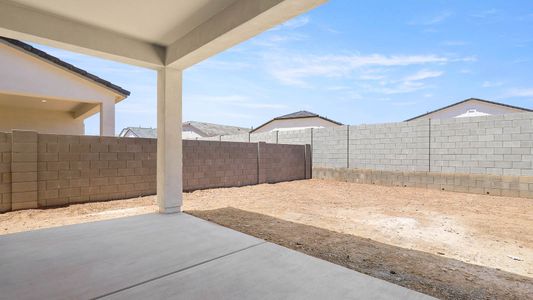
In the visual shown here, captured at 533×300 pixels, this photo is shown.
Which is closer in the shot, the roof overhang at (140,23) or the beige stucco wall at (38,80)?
the roof overhang at (140,23)

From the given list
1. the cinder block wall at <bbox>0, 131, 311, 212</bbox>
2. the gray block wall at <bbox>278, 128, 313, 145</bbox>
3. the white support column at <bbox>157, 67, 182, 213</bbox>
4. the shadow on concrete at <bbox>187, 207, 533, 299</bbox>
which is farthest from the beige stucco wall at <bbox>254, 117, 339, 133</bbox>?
the shadow on concrete at <bbox>187, 207, 533, 299</bbox>

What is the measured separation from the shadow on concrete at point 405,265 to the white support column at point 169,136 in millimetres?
1212

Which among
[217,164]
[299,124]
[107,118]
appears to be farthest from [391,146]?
[299,124]

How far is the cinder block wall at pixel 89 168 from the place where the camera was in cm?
479

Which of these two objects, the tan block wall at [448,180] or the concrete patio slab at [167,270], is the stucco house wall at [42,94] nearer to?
the concrete patio slab at [167,270]

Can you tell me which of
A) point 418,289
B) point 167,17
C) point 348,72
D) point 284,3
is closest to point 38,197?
point 167,17

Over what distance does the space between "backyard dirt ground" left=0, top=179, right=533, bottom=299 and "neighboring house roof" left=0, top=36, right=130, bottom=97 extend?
4.26 metres

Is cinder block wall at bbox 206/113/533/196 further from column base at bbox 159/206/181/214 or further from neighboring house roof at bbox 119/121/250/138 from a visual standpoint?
neighboring house roof at bbox 119/121/250/138

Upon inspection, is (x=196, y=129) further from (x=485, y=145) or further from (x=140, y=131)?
(x=485, y=145)

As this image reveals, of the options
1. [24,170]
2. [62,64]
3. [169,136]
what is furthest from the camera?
[62,64]

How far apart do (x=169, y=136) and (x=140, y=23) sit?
5.42 ft

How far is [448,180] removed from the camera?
7742 millimetres

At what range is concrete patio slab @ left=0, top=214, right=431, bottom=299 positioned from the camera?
6.18 feet

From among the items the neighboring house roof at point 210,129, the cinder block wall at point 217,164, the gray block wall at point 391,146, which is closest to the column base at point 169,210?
the cinder block wall at point 217,164
